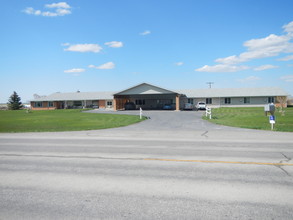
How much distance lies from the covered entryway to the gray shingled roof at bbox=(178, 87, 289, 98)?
15.3ft

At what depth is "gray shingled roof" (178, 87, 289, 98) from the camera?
4788cm

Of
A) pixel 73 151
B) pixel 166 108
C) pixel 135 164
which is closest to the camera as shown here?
pixel 135 164

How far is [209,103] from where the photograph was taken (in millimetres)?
50562

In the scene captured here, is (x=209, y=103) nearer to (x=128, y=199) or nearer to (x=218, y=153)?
(x=218, y=153)

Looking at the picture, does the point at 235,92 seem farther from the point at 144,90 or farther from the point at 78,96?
the point at 78,96

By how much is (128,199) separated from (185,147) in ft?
18.2

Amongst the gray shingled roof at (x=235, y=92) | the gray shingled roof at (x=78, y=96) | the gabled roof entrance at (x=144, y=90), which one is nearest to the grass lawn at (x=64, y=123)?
the gabled roof entrance at (x=144, y=90)

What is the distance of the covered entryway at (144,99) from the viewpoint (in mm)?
43531

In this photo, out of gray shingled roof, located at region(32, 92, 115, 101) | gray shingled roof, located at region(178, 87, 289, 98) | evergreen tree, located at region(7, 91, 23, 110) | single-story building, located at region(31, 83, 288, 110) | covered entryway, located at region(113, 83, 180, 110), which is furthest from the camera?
evergreen tree, located at region(7, 91, 23, 110)

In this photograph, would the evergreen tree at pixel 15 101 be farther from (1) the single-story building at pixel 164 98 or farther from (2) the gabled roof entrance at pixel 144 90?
(2) the gabled roof entrance at pixel 144 90

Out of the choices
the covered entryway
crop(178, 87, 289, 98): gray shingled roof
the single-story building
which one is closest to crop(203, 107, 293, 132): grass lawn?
the single-story building

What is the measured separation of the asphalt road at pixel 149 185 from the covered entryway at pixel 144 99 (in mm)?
35253

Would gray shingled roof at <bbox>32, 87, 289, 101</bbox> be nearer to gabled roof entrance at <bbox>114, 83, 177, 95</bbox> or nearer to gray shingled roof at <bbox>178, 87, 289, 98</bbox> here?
gray shingled roof at <bbox>178, 87, 289, 98</bbox>

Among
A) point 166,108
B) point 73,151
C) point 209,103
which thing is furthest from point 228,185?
point 209,103
